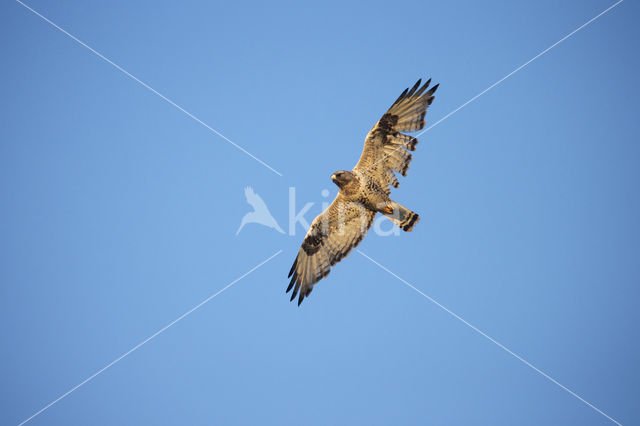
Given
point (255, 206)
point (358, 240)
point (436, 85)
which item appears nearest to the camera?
point (436, 85)

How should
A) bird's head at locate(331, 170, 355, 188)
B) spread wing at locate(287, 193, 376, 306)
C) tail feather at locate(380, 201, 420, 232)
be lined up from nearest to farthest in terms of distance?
1. bird's head at locate(331, 170, 355, 188)
2. tail feather at locate(380, 201, 420, 232)
3. spread wing at locate(287, 193, 376, 306)

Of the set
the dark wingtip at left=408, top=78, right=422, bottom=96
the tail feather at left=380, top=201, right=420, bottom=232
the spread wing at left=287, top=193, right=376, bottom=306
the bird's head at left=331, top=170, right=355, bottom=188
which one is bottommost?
the spread wing at left=287, top=193, right=376, bottom=306

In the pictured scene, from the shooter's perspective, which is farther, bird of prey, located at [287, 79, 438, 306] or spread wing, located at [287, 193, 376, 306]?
spread wing, located at [287, 193, 376, 306]

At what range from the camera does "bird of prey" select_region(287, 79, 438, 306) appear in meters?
9.15

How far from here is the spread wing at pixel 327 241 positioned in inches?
380

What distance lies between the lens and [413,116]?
9148 mm

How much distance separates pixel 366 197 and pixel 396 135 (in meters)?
1.15

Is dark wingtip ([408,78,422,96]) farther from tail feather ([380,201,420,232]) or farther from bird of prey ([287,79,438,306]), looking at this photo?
tail feather ([380,201,420,232])

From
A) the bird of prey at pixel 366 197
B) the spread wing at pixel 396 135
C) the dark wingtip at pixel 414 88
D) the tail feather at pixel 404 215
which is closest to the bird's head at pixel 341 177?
the bird of prey at pixel 366 197

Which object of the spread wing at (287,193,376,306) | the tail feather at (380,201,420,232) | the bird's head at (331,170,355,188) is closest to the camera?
the bird's head at (331,170,355,188)

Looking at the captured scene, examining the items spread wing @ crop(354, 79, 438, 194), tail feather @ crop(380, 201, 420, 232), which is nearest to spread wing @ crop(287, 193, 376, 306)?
tail feather @ crop(380, 201, 420, 232)

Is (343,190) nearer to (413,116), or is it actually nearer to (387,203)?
(387,203)

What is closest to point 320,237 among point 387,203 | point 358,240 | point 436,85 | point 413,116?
point 358,240

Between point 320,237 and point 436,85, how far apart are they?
329cm
